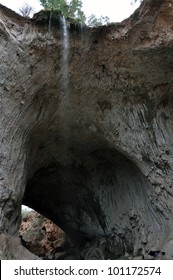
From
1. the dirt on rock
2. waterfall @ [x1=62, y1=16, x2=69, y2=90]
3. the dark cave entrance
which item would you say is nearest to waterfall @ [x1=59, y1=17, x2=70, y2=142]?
waterfall @ [x1=62, y1=16, x2=69, y2=90]

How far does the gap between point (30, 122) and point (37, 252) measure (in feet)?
29.4

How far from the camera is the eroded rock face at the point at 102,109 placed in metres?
7.21

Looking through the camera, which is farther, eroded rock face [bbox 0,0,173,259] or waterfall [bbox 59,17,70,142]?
waterfall [bbox 59,17,70,142]

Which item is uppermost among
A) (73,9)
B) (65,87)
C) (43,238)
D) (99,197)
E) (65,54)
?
(73,9)

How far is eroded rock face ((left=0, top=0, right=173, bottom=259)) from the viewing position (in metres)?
7.21

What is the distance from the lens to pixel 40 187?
10617 mm

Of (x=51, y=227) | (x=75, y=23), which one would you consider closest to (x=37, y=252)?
(x=51, y=227)

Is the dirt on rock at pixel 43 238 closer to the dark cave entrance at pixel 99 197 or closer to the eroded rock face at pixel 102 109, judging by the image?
the dark cave entrance at pixel 99 197

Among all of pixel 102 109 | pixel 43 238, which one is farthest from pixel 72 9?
pixel 43 238

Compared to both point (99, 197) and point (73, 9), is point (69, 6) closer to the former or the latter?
point (73, 9)

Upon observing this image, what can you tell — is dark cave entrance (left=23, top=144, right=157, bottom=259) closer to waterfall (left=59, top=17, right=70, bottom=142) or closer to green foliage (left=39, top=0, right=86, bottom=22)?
waterfall (left=59, top=17, right=70, bottom=142)

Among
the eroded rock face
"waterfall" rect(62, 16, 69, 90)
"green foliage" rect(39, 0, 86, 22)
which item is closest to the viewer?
the eroded rock face

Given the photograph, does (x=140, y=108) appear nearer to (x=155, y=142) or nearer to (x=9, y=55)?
(x=155, y=142)

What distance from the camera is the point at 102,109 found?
Result: 8312 mm
